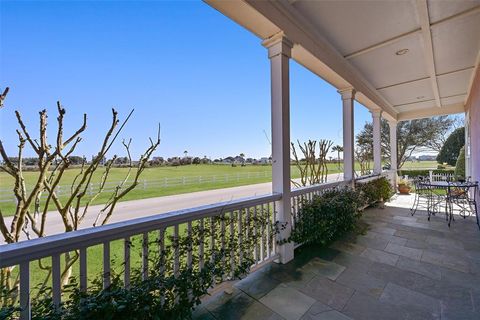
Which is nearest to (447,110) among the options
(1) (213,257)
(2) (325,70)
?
(2) (325,70)

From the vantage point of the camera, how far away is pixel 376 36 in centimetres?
291

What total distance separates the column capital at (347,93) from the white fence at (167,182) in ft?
6.63

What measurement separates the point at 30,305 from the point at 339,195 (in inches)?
136

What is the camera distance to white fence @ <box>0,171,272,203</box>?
5.08 feet

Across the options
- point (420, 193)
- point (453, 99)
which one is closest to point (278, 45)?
point (420, 193)

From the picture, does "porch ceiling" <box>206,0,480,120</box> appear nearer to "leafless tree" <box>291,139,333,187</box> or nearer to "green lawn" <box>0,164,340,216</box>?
"leafless tree" <box>291,139,333,187</box>

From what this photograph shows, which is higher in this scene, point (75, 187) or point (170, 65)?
point (170, 65)

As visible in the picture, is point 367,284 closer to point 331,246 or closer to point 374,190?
point 331,246

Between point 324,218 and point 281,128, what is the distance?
4.49 ft

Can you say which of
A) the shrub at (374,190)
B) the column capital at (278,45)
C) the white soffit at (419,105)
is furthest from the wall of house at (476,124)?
the column capital at (278,45)

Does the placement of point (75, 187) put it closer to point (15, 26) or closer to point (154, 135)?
point (154, 135)

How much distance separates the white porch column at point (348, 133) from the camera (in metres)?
4.14

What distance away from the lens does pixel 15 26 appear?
4.79 ft

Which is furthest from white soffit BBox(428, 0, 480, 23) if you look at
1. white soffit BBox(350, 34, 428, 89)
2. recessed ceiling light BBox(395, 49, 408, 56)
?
recessed ceiling light BBox(395, 49, 408, 56)
